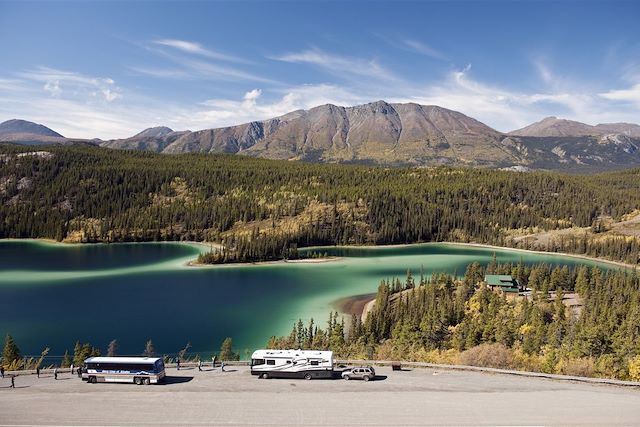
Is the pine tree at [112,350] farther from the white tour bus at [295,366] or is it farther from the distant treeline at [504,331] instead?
the white tour bus at [295,366]

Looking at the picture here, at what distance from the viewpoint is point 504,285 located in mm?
105938

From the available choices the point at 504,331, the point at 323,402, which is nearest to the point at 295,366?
the point at 323,402

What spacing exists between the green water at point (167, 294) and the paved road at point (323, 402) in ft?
119

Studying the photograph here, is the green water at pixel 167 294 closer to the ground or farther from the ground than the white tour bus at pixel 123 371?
closer to the ground

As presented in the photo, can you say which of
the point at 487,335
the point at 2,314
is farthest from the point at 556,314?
the point at 2,314

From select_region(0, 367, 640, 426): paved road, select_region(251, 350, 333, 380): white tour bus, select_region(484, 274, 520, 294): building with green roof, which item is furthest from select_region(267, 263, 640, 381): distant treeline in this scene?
select_region(251, 350, 333, 380): white tour bus

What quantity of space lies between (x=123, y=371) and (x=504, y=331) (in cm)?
5065

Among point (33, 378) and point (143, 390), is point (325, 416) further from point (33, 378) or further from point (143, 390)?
point (33, 378)

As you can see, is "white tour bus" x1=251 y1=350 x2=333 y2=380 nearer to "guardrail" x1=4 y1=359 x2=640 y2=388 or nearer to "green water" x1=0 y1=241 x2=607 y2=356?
"guardrail" x1=4 y1=359 x2=640 y2=388

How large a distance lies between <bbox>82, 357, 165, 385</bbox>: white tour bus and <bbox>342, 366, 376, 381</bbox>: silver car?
57.2 ft

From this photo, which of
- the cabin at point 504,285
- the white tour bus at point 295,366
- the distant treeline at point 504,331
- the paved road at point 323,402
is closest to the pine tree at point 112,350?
the paved road at point 323,402

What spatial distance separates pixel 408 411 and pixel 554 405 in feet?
38.6

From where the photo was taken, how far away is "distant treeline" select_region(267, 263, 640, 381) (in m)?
53.9

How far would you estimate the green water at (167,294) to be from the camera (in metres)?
86.1
